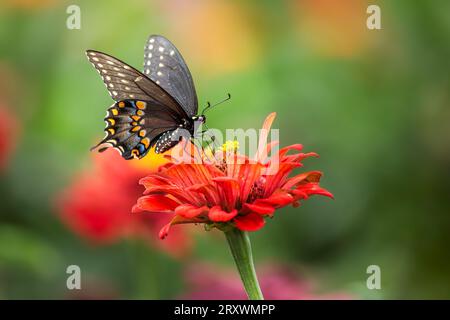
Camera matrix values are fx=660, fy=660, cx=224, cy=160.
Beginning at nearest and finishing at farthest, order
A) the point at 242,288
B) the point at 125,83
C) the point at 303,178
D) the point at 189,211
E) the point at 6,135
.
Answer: the point at 189,211
the point at 303,178
the point at 125,83
the point at 242,288
the point at 6,135

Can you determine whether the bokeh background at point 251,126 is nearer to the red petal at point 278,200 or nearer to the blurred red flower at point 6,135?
the blurred red flower at point 6,135

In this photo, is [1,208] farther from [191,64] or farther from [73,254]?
[191,64]

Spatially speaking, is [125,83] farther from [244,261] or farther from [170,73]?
[244,261]

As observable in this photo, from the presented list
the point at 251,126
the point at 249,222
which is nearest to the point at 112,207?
the point at 251,126

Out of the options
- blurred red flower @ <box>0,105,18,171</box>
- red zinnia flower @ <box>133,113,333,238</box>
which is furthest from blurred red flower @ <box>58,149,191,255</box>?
red zinnia flower @ <box>133,113,333,238</box>

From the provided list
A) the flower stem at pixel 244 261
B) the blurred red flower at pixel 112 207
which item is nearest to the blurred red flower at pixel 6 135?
the blurred red flower at pixel 112 207

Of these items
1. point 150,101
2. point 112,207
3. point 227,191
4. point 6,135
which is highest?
point 6,135

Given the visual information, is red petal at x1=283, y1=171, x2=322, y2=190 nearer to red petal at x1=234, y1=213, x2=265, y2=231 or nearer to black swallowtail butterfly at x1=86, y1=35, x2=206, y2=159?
red petal at x1=234, y1=213, x2=265, y2=231
